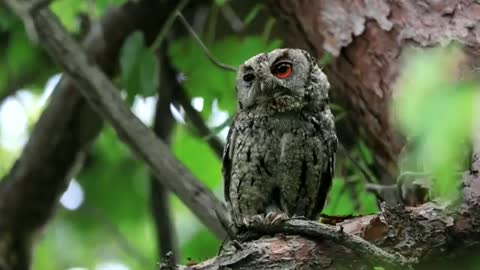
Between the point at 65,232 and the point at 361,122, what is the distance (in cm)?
258

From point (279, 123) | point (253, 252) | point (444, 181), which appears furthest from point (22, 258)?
point (444, 181)

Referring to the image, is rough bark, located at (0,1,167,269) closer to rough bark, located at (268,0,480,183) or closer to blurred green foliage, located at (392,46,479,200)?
rough bark, located at (268,0,480,183)

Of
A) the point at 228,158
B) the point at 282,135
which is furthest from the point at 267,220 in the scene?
the point at 228,158

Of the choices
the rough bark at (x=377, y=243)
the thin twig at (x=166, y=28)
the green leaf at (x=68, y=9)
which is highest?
the green leaf at (x=68, y=9)

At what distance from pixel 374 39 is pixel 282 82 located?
1.17 ft

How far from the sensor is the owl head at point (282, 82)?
96.0 inches

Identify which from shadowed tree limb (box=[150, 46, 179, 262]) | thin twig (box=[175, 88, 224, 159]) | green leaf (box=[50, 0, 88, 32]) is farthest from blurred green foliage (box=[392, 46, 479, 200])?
green leaf (box=[50, 0, 88, 32])

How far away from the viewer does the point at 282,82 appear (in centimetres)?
245

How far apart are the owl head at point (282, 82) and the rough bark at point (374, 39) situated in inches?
8.5

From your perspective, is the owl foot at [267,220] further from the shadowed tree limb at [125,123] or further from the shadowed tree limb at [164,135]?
the shadowed tree limb at [164,135]

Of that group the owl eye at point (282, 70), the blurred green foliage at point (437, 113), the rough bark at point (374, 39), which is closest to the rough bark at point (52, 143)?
the rough bark at point (374, 39)

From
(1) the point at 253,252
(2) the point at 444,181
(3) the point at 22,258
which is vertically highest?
(3) the point at 22,258

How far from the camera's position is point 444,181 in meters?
0.69

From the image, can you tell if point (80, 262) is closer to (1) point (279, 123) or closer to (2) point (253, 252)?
(1) point (279, 123)
